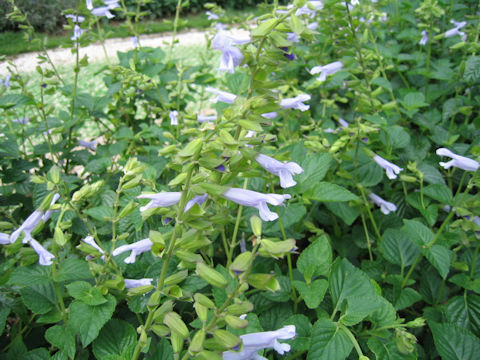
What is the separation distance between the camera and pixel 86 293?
44.9 inches

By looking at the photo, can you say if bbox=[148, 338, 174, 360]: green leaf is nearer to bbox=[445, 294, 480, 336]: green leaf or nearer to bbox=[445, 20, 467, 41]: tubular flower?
bbox=[445, 294, 480, 336]: green leaf

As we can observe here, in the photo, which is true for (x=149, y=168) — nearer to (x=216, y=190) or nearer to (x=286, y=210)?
(x=286, y=210)

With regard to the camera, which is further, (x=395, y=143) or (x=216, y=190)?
(x=395, y=143)

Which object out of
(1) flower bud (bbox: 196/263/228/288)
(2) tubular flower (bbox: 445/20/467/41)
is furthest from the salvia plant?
(2) tubular flower (bbox: 445/20/467/41)

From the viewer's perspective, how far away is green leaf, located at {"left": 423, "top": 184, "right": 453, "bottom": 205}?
1458mm

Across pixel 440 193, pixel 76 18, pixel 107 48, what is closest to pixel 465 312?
pixel 440 193

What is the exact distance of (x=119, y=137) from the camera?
6.73ft

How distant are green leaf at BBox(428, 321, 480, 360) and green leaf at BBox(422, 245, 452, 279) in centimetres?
19

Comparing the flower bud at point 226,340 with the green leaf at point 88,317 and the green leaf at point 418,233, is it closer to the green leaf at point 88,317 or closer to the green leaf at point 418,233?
the green leaf at point 88,317

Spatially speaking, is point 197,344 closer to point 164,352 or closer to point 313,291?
point 164,352

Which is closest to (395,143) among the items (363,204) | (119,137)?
(363,204)

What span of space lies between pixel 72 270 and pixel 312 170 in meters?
0.95

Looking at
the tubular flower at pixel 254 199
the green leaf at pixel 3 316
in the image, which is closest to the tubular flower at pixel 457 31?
the tubular flower at pixel 254 199

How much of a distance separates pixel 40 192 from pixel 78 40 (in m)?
0.85
